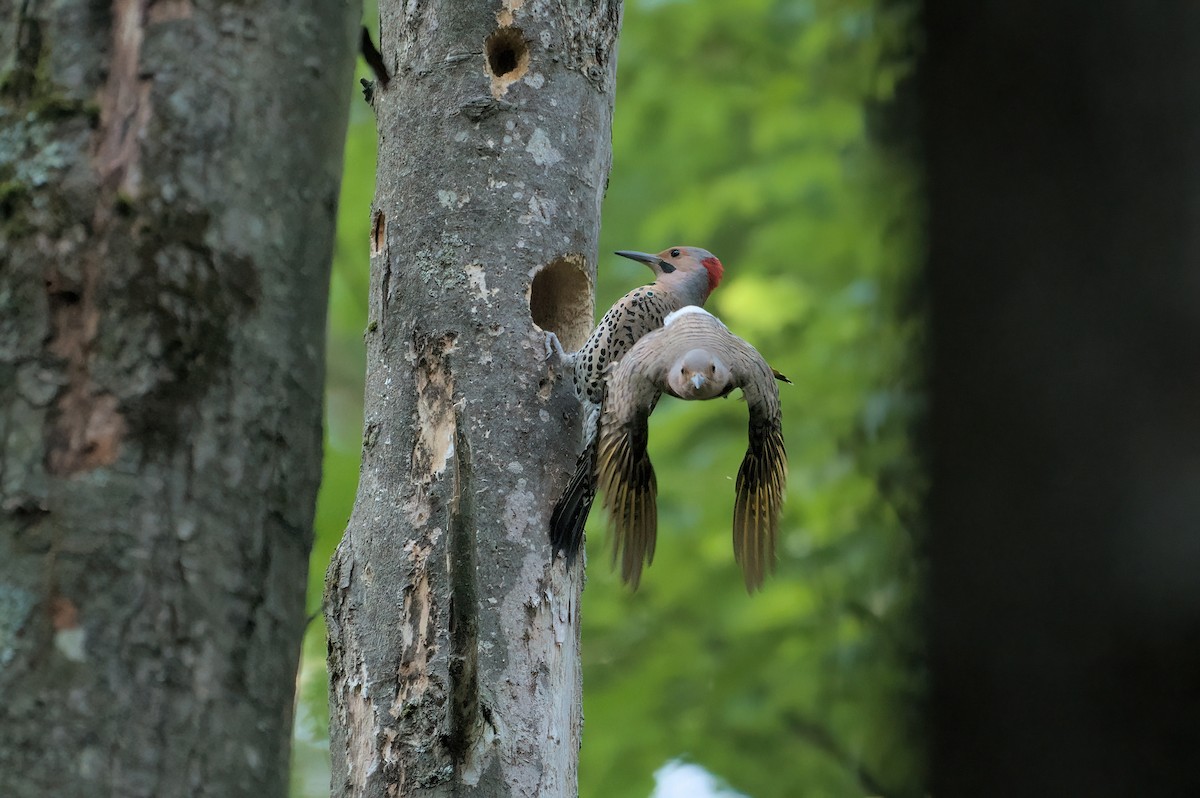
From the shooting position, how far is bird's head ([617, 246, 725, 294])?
5.42 metres

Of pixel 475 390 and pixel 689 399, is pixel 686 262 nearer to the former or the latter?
pixel 689 399

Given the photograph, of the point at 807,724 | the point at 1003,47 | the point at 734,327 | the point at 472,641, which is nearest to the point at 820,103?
the point at 734,327

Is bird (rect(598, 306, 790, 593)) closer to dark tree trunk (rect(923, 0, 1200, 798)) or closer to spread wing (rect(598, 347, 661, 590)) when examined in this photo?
spread wing (rect(598, 347, 661, 590))

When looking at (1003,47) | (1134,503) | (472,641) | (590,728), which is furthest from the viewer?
(590,728)

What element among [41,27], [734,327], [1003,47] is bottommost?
[1003,47]

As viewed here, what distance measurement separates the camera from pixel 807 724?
588cm

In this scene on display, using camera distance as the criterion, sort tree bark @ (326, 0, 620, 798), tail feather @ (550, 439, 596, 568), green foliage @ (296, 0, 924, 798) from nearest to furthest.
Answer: tree bark @ (326, 0, 620, 798)
tail feather @ (550, 439, 596, 568)
green foliage @ (296, 0, 924, 798)

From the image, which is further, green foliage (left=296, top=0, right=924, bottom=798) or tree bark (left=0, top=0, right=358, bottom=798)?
green foliage (left=296, top=0, right=924, bottom=798)

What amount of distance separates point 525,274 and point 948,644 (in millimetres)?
2932

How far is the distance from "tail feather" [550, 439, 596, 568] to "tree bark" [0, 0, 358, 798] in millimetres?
1888

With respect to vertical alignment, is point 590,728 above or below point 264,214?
below

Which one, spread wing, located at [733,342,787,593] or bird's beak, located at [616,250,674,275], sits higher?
bird's beak, located at [616,250,674,275]

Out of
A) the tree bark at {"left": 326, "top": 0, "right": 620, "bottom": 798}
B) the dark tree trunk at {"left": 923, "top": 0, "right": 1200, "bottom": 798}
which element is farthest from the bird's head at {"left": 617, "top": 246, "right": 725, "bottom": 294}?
→ the dark tree trunk at {"left": 923, "top": 0, "right": 1200, "bottom": 798}

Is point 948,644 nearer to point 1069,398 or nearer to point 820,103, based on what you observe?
point 1069,398
